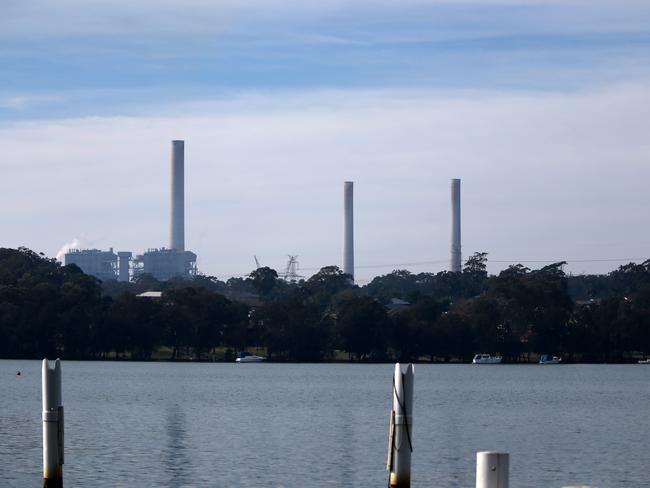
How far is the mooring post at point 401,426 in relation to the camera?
107 feet

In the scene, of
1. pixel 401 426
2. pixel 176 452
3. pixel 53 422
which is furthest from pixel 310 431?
pixel 401 426

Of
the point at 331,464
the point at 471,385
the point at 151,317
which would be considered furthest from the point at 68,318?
the point at 331,464

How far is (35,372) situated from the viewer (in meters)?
161

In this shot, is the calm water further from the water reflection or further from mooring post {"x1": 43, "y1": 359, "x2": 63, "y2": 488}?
mooring post {"x1": 43, "y1": 359, "x2": 63, "y2": 488}

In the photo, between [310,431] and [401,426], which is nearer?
[401,426]

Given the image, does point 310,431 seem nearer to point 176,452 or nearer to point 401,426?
point 176,452

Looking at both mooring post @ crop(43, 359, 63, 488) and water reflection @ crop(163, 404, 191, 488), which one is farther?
water reflection @ crop(163, 404, 191, 488)

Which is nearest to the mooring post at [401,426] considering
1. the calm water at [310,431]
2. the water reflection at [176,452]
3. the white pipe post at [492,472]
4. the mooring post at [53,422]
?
the mooring post at [53,422]

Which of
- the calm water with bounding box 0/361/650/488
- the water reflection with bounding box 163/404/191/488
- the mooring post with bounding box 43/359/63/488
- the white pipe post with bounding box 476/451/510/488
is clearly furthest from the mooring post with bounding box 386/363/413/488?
the water reflection with bounding box 163/404/191/488

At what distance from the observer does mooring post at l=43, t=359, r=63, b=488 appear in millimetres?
34500

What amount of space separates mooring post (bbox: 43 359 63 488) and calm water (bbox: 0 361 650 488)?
50.7 ft

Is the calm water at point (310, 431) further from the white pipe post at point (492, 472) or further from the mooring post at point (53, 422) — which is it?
the white pipe post at point (492, 472)

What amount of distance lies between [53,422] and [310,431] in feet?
147

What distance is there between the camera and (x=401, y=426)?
3322 cm
